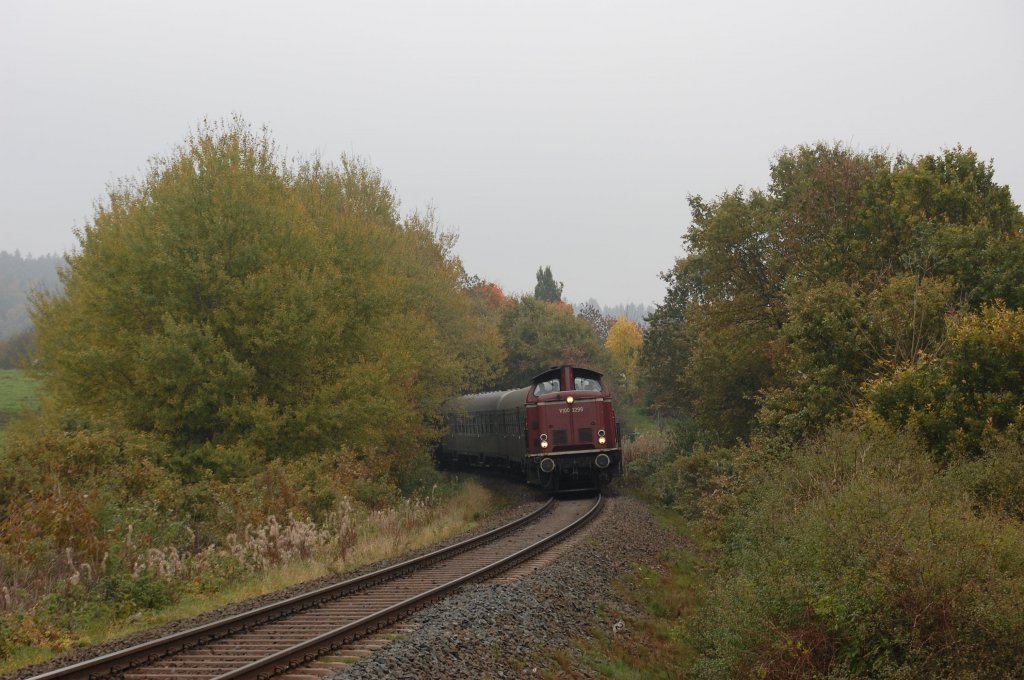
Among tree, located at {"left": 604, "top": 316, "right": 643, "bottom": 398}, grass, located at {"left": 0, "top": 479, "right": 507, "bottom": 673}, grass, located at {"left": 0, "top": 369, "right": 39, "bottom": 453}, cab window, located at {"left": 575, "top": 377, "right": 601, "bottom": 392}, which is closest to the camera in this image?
grass, located at {"left": 0, "top": 479, "right": 507, "bottom": 673}

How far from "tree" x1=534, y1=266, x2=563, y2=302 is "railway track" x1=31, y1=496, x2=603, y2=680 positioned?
109 metres

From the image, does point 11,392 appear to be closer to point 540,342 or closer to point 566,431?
point 540,342

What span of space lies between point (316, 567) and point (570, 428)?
12576mm

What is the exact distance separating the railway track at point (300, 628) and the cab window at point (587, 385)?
36.4ft

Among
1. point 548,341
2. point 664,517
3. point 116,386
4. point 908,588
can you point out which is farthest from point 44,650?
point 548,341

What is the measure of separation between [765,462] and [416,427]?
17.6 meters

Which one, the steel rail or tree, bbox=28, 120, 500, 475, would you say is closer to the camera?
the steel rail

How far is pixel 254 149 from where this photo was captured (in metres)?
27.6

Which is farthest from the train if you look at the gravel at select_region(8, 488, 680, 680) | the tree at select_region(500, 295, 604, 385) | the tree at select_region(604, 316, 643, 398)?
the tree at select_region(604, 316, 643, 398)

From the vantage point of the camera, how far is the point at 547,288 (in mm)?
126688

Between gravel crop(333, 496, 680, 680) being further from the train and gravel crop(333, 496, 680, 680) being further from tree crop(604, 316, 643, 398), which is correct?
tree crop(604, 316, 643, 398)

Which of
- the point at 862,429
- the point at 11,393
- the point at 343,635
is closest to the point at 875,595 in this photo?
the point at 343,635

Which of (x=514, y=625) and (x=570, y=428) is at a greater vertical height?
(x=570, y=428)

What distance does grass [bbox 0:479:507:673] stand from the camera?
36.8 ft
